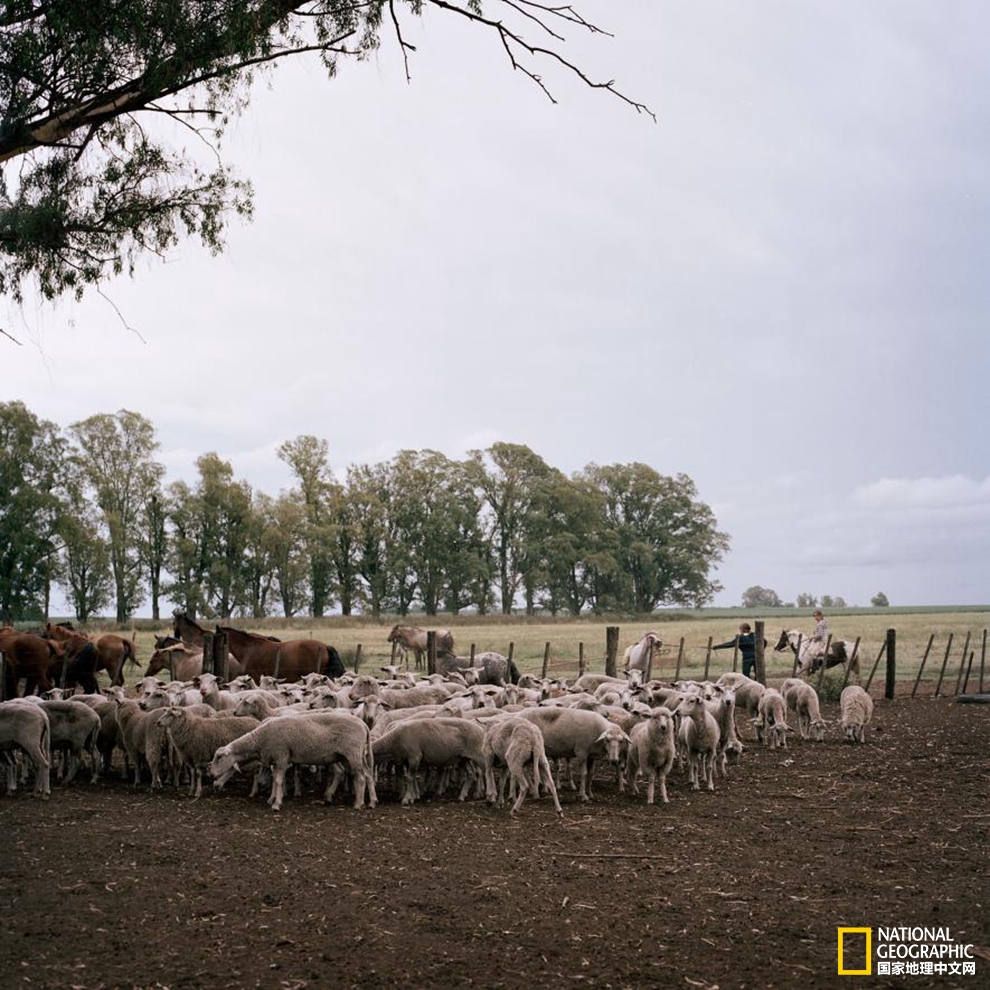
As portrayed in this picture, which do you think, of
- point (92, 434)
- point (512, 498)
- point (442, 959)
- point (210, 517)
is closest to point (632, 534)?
point (512, 498)

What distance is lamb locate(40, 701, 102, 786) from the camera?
1360 cm

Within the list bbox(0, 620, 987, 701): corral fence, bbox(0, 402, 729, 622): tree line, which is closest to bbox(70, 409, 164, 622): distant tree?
bbox(0, 402, 729, 622): tree line

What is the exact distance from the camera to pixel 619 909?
7766mm

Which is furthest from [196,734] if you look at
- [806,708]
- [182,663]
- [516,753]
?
[182,663]

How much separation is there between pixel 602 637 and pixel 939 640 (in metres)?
16.2

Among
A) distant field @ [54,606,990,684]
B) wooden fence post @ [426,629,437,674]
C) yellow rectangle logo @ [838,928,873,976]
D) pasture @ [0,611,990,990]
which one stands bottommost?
distant field @ [54,606,990,684]

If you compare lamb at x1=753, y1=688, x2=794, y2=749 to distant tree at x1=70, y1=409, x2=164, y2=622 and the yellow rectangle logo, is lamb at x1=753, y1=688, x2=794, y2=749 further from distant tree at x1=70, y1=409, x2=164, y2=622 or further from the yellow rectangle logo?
distant tree at x1=70, y1=409, x2=164, y2=622

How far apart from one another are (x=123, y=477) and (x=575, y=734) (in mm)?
52401

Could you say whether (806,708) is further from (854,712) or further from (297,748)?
(297,748)

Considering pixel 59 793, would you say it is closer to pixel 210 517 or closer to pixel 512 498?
pixel 210 517

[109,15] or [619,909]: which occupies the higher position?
[109,15]

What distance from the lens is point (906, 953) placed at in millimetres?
6781

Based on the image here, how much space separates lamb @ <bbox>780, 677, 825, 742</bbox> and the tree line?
143ft

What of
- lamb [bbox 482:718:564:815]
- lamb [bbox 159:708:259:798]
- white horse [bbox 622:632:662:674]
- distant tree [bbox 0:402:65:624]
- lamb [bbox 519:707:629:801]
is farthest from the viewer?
distant tree [bbox 0:402:65:624]
